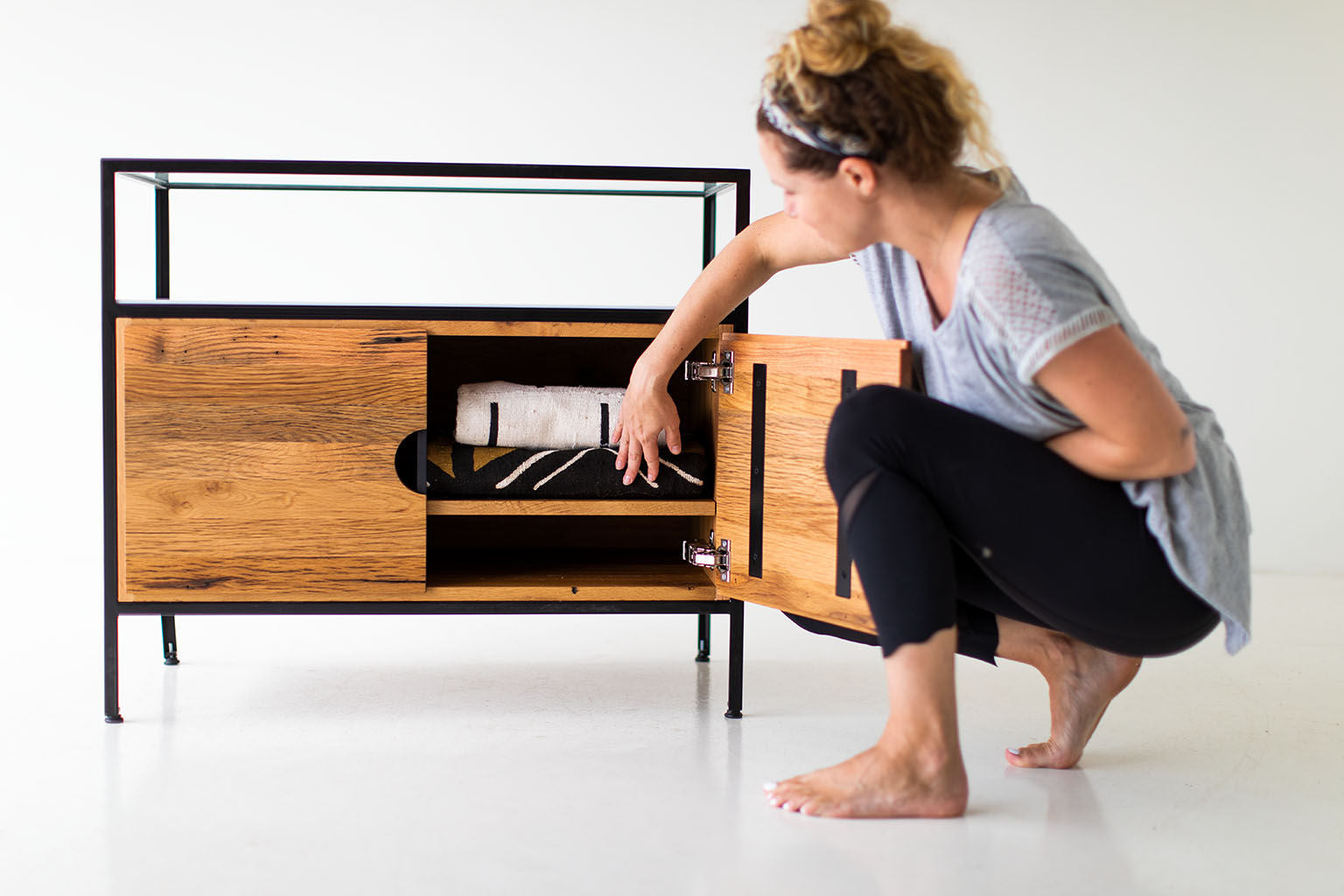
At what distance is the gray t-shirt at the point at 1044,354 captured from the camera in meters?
1.23

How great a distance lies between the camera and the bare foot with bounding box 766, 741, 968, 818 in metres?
1.38

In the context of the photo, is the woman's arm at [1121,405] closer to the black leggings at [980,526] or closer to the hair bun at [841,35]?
the black leggings at [980,526]

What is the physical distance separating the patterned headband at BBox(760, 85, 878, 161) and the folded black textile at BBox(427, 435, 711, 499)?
0.59 metres

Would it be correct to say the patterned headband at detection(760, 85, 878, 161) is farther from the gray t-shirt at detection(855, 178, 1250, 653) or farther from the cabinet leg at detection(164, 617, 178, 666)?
the cabinet leg at detection(164, 617, 178, 666)

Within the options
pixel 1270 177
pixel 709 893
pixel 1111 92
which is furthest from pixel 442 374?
pixel 1270 177

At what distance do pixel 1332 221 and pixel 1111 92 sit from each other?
0.63 meters

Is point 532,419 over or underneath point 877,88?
underneath

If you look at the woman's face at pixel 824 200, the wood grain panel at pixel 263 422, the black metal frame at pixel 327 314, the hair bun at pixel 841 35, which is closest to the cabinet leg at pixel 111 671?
the black metal frame at pixel 327 314

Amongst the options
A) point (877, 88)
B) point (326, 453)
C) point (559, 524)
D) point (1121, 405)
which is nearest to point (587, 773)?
point (326, 453)

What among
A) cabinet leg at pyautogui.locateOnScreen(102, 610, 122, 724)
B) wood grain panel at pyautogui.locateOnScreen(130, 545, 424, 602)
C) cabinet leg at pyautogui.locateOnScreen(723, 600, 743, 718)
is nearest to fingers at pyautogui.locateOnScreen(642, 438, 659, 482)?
cabinet leg at pyautogui.locateOnScreen(723, 600, 743, 718)

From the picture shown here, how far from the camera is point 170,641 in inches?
81.7

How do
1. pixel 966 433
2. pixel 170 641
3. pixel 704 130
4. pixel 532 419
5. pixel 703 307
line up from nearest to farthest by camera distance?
pixel 966 433, pixel 703 307, pixel 532 419, pixel 170 641, pixel 704 130

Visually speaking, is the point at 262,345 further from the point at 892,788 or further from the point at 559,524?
the point at 892,788

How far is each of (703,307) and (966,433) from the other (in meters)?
0.46
